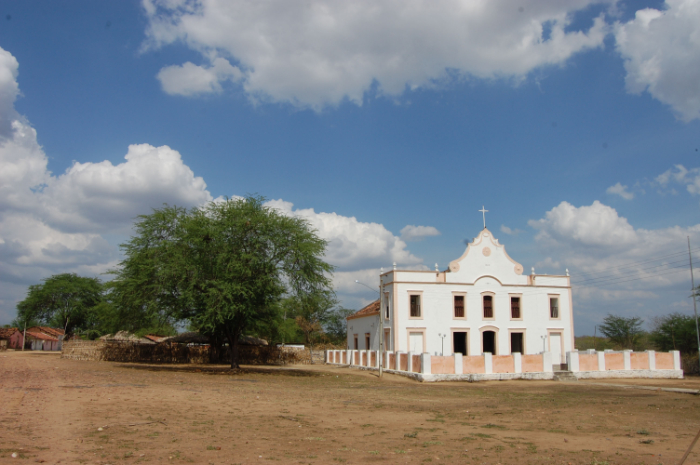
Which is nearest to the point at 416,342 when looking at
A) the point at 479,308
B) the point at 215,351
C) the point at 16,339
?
the point at 479,308

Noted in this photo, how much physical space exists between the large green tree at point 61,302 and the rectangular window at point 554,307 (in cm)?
4497

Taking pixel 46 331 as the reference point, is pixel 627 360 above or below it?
below

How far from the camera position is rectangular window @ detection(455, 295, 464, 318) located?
35.8 meters

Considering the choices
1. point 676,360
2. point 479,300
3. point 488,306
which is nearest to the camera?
point 676,360

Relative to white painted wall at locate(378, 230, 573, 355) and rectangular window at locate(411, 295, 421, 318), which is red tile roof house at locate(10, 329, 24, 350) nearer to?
white painted wall at locate(378, 230, 573, 355)

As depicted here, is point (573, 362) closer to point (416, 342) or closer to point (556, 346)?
point (556, 346)

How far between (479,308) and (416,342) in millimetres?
5086

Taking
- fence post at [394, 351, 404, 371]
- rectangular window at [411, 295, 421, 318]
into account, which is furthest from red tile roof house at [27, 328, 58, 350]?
fence post at [394, 351, 404, 371]

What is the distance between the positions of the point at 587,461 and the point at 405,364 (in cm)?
2070

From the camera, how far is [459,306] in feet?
118

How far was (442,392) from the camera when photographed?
69.8 ft

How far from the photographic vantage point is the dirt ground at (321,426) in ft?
27.7

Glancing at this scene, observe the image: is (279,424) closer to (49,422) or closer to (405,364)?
(49,422)

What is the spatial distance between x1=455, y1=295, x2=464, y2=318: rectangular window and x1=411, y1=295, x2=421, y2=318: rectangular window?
110 inches
